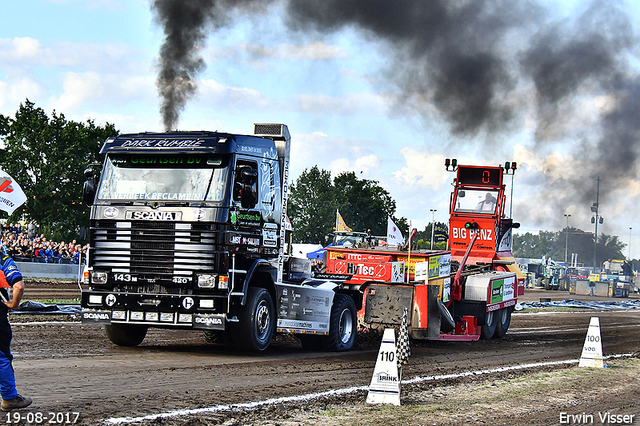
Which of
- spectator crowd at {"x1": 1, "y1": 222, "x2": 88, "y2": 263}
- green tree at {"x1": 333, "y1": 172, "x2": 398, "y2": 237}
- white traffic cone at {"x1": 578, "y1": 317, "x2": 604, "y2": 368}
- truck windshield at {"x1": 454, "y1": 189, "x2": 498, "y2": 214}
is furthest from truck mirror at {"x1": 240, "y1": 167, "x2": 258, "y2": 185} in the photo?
green tree at {"x1": 333, "y1": 172, "x2": 398, "y2": 237}

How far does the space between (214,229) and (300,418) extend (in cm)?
444

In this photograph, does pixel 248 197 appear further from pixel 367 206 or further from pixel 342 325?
pixel 367 206

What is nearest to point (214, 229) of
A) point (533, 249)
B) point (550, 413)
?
point (550, 413)

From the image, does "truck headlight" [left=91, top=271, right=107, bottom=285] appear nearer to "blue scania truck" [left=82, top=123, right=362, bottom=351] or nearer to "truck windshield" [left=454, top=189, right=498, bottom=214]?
"blue scania truck" [left=82, top=123, right=362, bottom=351]

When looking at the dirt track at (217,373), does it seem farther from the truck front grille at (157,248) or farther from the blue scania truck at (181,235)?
the truck front grille at (157,248)

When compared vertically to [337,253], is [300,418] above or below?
below

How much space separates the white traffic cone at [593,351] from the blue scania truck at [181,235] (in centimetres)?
553

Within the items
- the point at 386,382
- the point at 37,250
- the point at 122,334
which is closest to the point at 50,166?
the point at 37,250

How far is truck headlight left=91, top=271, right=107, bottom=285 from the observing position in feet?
37.3

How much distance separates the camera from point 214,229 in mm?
11023

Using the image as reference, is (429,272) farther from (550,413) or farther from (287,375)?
(550,413)

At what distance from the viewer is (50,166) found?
5138 cm

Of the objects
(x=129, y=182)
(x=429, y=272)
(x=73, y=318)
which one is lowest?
(x=73, y=318)

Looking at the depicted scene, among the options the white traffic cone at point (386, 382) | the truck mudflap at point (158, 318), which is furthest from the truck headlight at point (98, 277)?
the white traffic cone at point (386, 382)
